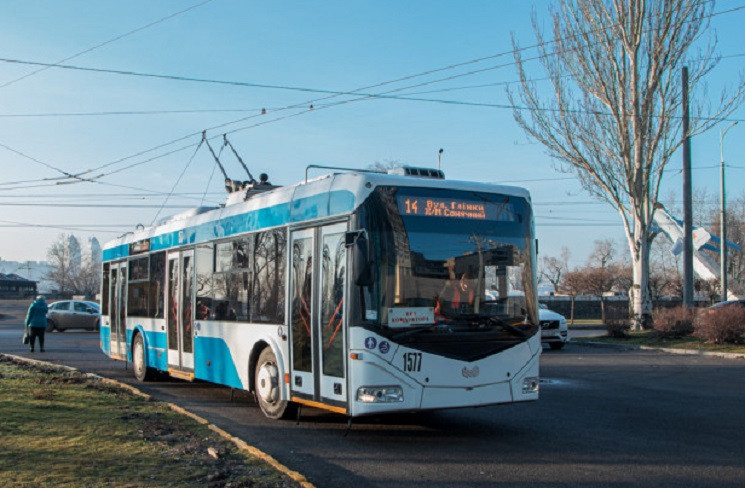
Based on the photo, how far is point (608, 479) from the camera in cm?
686

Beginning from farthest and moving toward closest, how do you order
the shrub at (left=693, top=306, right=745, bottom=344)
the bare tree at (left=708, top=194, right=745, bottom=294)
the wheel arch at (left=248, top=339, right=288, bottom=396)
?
the bare tree at (left=708, top=194, right=745, bottom=294), the shrub at (left=693, top=306, right=745, bottom=344), the wheel arch at (left=248, top=339, right=288, bottom=396)

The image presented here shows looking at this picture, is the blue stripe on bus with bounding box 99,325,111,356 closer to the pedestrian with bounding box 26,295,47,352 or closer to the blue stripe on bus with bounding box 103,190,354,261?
the blue stripe on bus with bounding box 103,190,354,261

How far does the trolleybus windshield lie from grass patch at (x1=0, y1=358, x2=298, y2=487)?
2.22 meters

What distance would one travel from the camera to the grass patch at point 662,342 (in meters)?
22.0

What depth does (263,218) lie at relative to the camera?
10.5 m

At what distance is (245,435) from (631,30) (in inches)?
932

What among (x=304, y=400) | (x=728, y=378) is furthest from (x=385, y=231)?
(x=728, y=378)

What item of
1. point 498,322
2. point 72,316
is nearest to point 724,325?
point 498,322

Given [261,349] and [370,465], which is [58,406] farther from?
[370,465]

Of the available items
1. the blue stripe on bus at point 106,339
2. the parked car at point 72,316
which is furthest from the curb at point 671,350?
the parked car at point 72,316

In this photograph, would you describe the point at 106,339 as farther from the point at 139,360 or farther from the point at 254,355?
the point at 254,355

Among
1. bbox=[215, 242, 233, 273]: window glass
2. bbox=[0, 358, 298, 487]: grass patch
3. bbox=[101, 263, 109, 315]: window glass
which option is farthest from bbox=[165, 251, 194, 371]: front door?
bbox=[101, 263, 109, 315]: window glass

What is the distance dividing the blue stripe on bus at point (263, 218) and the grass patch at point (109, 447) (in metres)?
2.76

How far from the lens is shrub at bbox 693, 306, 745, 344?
21938mm
